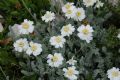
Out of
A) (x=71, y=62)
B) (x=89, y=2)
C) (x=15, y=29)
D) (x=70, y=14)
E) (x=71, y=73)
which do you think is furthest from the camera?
(x=15, y=29)

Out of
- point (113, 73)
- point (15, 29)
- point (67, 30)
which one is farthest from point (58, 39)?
point (15, 29)

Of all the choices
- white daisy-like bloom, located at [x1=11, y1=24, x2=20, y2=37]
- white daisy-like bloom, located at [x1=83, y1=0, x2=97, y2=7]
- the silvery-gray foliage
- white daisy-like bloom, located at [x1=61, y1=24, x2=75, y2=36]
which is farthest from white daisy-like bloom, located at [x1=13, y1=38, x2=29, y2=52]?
white daisy-like bloom, located at [x1=83, y1=0, x2=97, y2=7]

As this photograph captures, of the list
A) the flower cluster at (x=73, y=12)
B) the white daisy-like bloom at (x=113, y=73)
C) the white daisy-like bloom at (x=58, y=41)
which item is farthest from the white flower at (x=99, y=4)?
the white daisy-like bloom at (x=113, y=73)

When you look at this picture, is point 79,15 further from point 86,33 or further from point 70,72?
point 70,72

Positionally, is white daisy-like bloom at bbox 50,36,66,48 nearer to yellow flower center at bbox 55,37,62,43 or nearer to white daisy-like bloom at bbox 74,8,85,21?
yellow flower center at bbox 55,37,62,43

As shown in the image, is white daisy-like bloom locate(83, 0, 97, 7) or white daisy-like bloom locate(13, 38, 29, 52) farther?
white daisy-like bloom locate(83, 0, 97, 7)

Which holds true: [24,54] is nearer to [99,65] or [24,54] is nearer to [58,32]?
[58,32]
